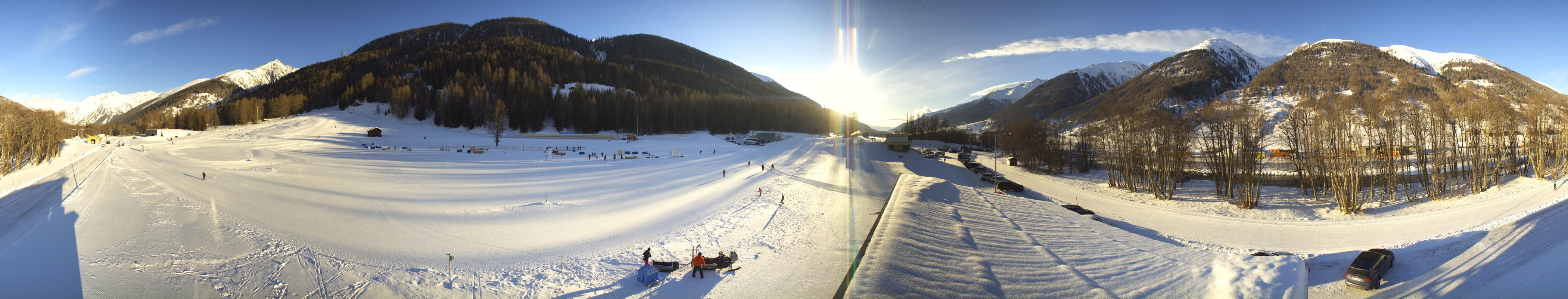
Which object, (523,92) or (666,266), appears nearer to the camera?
(666,266)


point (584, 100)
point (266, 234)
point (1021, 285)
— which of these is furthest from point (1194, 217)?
point (584, 100)

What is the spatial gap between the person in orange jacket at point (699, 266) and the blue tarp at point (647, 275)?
782mm

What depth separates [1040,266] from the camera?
814cm

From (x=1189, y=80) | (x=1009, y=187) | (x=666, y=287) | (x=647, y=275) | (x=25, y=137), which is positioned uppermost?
(x=1189, y=80)

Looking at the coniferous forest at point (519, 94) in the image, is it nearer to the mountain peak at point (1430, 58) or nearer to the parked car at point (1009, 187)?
the parked car at point (1009, 187)

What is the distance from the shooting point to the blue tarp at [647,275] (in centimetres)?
1008

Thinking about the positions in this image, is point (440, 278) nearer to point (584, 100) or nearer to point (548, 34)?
point (584, 100)

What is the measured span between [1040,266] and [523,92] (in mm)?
87809

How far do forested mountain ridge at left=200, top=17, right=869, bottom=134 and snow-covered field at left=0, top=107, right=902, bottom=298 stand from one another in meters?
44.4

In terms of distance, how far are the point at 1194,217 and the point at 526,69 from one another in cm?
11869

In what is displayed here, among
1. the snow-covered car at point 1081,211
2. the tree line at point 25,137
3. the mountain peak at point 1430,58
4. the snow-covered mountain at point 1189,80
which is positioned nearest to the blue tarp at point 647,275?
the snow-covered car at point 1081,211

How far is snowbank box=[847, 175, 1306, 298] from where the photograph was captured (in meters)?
6.92

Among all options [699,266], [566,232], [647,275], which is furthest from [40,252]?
[699,266]

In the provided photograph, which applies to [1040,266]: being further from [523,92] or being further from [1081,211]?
[523,92]
